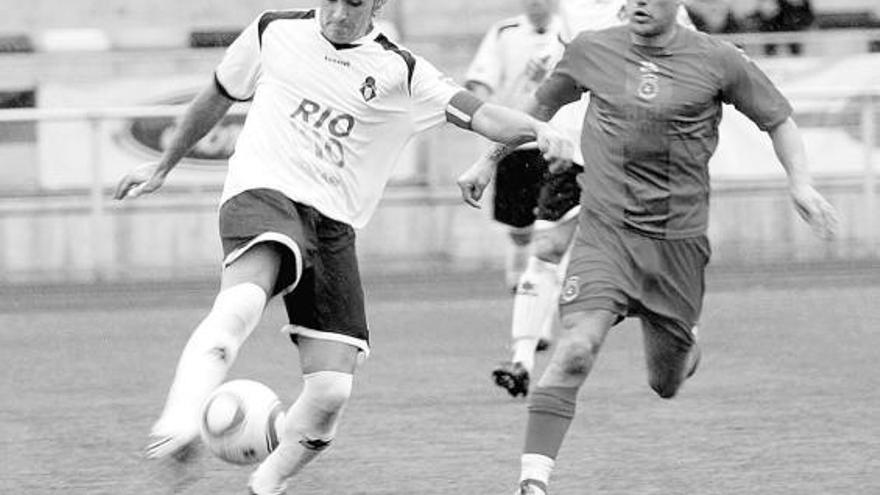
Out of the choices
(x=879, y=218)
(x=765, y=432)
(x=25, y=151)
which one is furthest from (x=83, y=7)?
(x=765, y=432)

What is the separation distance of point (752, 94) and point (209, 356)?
2239 millimetres

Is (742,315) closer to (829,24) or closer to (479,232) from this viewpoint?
(479,232)

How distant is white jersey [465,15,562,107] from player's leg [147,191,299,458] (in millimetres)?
5724

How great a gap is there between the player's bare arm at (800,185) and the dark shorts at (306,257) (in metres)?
1.53

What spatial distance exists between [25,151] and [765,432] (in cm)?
954

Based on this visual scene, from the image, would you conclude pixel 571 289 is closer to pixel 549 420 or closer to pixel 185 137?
pixel 549 420

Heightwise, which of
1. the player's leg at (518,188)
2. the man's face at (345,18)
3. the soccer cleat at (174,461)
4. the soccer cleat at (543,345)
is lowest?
the soccer cleat at (543,345)

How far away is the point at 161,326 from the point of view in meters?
14.9

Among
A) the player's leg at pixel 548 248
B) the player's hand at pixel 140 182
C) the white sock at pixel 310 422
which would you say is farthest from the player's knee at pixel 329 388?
the player's leg at pixel 548 248

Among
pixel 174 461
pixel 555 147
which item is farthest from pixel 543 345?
pixel 174 461

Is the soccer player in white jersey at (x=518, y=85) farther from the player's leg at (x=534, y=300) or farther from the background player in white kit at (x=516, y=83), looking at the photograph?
the player's leg at (x=534, y=300)

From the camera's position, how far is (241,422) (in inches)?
285

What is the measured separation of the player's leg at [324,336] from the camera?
7453mm

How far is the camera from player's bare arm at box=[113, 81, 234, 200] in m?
7.76
